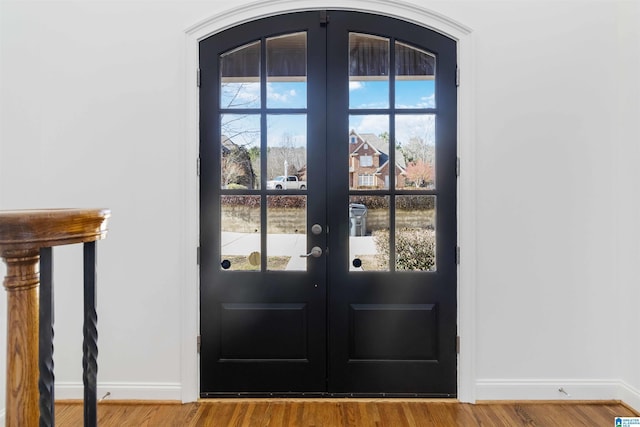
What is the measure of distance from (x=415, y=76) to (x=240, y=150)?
3.76 feet

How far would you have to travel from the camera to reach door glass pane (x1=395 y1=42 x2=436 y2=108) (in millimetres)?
2350

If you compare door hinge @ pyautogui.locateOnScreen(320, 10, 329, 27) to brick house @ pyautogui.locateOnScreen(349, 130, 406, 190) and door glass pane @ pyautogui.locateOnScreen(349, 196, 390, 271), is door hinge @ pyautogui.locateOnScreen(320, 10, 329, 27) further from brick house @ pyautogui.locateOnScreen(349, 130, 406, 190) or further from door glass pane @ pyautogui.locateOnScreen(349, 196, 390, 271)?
door glass pane @ pyautogui.locateOnScreen(349, 196, 390, 271)

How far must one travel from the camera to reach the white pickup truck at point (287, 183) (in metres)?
2.35

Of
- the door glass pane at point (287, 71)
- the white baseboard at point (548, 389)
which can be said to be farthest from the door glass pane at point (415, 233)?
the door glass pane at point (287, 71)

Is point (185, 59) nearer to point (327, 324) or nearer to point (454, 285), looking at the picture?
point (327, 324)

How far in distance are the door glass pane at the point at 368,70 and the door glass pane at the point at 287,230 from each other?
70 centimetres

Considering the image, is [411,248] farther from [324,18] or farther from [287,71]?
[324,18]

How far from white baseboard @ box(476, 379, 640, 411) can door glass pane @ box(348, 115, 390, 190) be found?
1351 millimetres

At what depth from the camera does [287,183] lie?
2.35 m

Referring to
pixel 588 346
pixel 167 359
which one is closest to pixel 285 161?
pixel 167 359

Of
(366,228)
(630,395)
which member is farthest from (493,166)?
(630,395)

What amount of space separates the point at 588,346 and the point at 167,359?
2.49 meters

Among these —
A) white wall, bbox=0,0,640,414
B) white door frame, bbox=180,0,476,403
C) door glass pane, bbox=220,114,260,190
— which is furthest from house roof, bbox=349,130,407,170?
door glass pane, bbox=220,114,260,190

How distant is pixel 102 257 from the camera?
2285 mm
